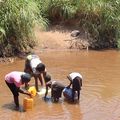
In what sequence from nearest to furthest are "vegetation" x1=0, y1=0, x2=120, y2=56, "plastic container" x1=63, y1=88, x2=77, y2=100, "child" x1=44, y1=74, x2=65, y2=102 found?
"child" x1=44, y1=74, x2=65, y2=102
"plastic container" x1=63, y1=88, x2=77, y2=100
"vegetation" x1=0, y1=0, x2=120, y2=56

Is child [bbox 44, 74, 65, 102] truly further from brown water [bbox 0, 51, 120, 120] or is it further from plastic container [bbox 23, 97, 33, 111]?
plastic container [bbox 23, 97, 33, 111]

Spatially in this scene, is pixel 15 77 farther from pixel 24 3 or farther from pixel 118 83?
pixel 24 3

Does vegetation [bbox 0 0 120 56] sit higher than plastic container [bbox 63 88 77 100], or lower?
higher

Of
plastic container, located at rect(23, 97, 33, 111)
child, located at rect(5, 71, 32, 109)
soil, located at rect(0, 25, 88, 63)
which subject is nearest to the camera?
child, located at rect(5, 71, 32, 109)

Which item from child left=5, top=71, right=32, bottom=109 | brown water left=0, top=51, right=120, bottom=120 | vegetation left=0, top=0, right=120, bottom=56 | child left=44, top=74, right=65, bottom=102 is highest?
vegetation left=0, top=0, right=120, bottom=56

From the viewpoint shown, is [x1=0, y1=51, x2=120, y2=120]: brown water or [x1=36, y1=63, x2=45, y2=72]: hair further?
[x1=36, y1=63, x2=45, y2=72]: hair

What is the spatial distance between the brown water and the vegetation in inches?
31.1

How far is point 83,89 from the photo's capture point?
11172mm

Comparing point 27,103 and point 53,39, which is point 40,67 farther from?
point 53,39

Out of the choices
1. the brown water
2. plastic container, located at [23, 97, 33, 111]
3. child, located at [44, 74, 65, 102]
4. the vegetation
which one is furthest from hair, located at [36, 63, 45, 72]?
the vegetation

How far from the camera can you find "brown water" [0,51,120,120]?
367 inches

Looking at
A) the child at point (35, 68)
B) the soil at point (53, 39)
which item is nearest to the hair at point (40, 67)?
the child at point (35, 68)

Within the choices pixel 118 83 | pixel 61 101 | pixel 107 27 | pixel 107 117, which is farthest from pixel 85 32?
pixel 107 117

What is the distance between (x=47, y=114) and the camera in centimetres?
935
